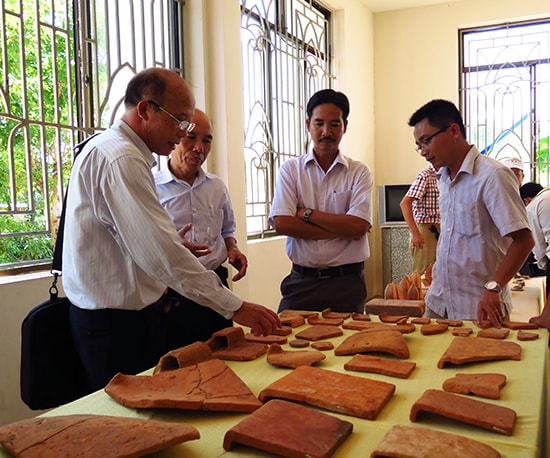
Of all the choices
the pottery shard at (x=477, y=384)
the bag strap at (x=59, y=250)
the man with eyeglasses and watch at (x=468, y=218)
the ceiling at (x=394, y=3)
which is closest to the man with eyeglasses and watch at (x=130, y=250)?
the bag strap at (x=59, y=250)

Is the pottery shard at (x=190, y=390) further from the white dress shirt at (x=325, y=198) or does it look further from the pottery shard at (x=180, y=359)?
the white dress shirt at (x=325, y=198)

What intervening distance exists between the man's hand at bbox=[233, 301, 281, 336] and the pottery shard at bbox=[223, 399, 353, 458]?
1.82ft

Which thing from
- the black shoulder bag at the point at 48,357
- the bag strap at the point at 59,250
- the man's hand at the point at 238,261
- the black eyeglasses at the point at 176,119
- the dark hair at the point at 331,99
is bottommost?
the black shoulder bag at the point at 48,357

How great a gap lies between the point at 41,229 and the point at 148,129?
1.20 metres

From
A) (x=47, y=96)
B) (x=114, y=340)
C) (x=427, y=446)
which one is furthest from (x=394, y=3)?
(x=427, y=446)

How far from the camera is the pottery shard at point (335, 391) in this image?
3.48 feet

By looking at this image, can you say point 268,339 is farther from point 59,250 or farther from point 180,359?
point 59,250

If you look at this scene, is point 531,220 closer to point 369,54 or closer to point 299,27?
point 299,27

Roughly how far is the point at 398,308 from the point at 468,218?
476 mm

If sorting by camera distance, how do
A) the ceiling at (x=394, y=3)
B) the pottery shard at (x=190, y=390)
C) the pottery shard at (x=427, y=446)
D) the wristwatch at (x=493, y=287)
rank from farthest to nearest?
the ceiling at (x=394, y=3), the wristwatch at (x=493, y=287), the pottery shard at (x=190, y=390), the pottery shard at (x=427, y=446)

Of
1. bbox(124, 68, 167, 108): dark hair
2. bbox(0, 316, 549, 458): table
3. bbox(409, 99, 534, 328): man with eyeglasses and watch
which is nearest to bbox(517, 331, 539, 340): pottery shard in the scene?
bbox(0, 316, 549, 458): table

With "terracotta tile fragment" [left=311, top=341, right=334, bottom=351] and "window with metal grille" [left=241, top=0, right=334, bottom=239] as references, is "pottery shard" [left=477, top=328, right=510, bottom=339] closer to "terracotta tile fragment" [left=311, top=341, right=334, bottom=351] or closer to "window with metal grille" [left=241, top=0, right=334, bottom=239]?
"terracotta tile fragment" [left=311, top=341, right=334, bottom=351]

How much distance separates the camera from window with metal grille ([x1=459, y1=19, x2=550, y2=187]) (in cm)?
631

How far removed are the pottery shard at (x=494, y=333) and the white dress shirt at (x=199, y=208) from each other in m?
1.26
